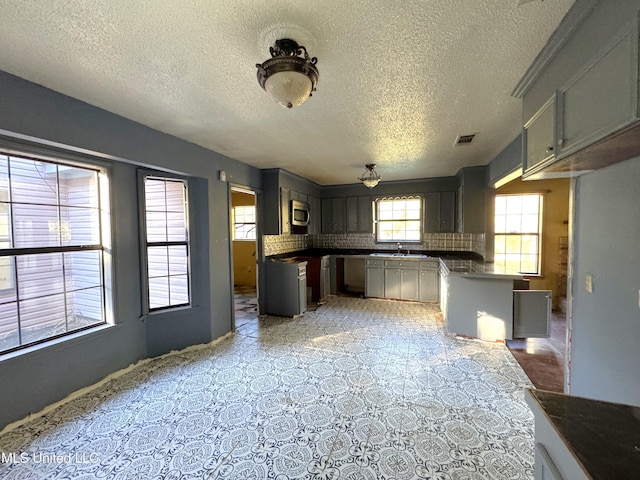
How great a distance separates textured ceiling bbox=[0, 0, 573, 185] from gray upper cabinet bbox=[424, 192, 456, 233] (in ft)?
8.95

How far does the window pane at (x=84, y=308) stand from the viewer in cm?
249

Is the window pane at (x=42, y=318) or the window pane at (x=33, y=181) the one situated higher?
the window pane at (x=33, y=181)

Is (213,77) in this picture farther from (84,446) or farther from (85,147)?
(84,446)

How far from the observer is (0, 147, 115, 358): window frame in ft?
6.79

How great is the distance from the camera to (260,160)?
392cm

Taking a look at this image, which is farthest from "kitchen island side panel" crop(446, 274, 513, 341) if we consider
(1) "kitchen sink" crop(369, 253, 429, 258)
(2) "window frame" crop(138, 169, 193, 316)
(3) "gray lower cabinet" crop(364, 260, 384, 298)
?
(2) "window frame" crop(138, 169, 193, 316)

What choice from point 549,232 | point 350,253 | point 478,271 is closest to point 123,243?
point 478,271

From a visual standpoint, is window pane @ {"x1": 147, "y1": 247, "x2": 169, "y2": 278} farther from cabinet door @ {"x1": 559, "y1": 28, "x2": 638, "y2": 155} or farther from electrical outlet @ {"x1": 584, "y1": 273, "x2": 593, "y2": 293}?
electrical outlet @ {"x1": 584, "y1": 273, "x2": 593, "y2": 293}

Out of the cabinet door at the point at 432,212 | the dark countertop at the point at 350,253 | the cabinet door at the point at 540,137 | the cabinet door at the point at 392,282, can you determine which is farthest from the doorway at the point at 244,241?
the cabinet door at the point at 540,137

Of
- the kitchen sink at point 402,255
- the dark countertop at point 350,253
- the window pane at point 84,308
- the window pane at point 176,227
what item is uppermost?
the window pane at point 176,227

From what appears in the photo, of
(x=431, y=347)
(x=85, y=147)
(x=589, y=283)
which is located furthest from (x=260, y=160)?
(x=589, y=283)

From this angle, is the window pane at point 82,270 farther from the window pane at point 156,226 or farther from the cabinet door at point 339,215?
the cabinet door at point 339,215

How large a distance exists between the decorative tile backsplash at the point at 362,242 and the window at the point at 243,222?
1417mm

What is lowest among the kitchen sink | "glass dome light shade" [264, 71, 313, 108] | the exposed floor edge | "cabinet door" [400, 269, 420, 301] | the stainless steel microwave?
the exposed floor edge
